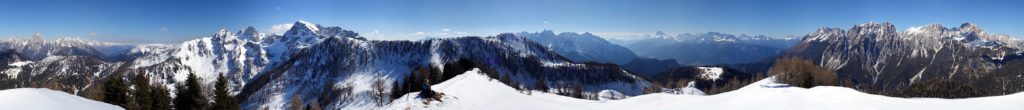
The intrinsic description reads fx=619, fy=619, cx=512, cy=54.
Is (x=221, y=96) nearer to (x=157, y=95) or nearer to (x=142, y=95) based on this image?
(x=142, y=95)

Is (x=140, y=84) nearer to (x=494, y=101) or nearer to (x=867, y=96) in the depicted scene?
(x=494, y=101)

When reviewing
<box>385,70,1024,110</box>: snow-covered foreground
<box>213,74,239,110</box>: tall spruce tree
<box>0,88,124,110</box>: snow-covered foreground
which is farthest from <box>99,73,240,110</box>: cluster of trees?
Result: <box>0,88,124,110</box>: snow-covered foreground

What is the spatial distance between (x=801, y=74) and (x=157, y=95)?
355ft

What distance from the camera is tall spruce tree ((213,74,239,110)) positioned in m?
75.1

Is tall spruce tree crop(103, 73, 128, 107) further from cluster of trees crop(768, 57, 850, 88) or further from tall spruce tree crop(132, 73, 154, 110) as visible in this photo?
cluster of trees crop(768, 57, 850, 88)

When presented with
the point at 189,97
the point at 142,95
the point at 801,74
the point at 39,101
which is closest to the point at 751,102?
the point at 39,101

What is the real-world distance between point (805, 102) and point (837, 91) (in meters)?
7.17

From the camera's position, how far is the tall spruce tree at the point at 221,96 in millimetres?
75125

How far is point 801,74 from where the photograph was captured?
119 meters

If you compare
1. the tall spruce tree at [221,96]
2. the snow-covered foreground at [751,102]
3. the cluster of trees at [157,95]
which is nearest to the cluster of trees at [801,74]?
the snow-covered foreground at [751,102]

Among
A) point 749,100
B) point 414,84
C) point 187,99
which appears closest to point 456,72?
point 414,84

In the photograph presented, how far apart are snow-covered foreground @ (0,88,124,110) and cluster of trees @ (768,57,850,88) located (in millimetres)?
109589

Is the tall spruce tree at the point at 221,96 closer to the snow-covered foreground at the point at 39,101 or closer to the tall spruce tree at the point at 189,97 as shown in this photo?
the tall spruce tree at the point at 189,97

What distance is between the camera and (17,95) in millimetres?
35688
